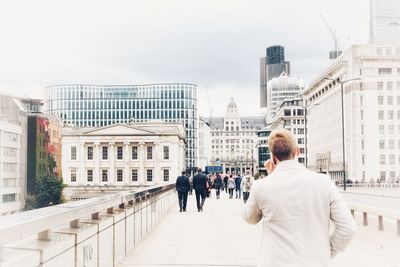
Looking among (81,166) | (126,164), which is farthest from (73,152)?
(126,164)

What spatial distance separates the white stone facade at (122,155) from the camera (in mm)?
128000

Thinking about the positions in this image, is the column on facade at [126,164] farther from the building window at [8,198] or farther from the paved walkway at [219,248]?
the paved walkway at [219,248]

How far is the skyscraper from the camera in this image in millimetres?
147625

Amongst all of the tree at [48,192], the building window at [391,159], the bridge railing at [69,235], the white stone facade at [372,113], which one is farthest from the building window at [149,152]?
the bridge railing at [69,235]

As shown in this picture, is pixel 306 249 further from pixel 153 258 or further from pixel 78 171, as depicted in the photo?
pixel 78 171

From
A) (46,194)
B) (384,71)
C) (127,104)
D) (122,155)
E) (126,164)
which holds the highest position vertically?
(127,104)

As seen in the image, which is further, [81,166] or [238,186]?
[81,166]

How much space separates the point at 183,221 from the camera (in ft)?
67.4

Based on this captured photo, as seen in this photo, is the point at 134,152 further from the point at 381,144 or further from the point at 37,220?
the point at 37,220

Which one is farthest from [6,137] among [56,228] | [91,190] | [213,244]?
[56,228]

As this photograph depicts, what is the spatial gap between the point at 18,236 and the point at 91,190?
126 metres

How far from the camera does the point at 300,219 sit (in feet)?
12.3

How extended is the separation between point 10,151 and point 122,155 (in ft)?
197

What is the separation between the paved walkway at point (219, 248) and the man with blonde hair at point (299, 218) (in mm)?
6614
